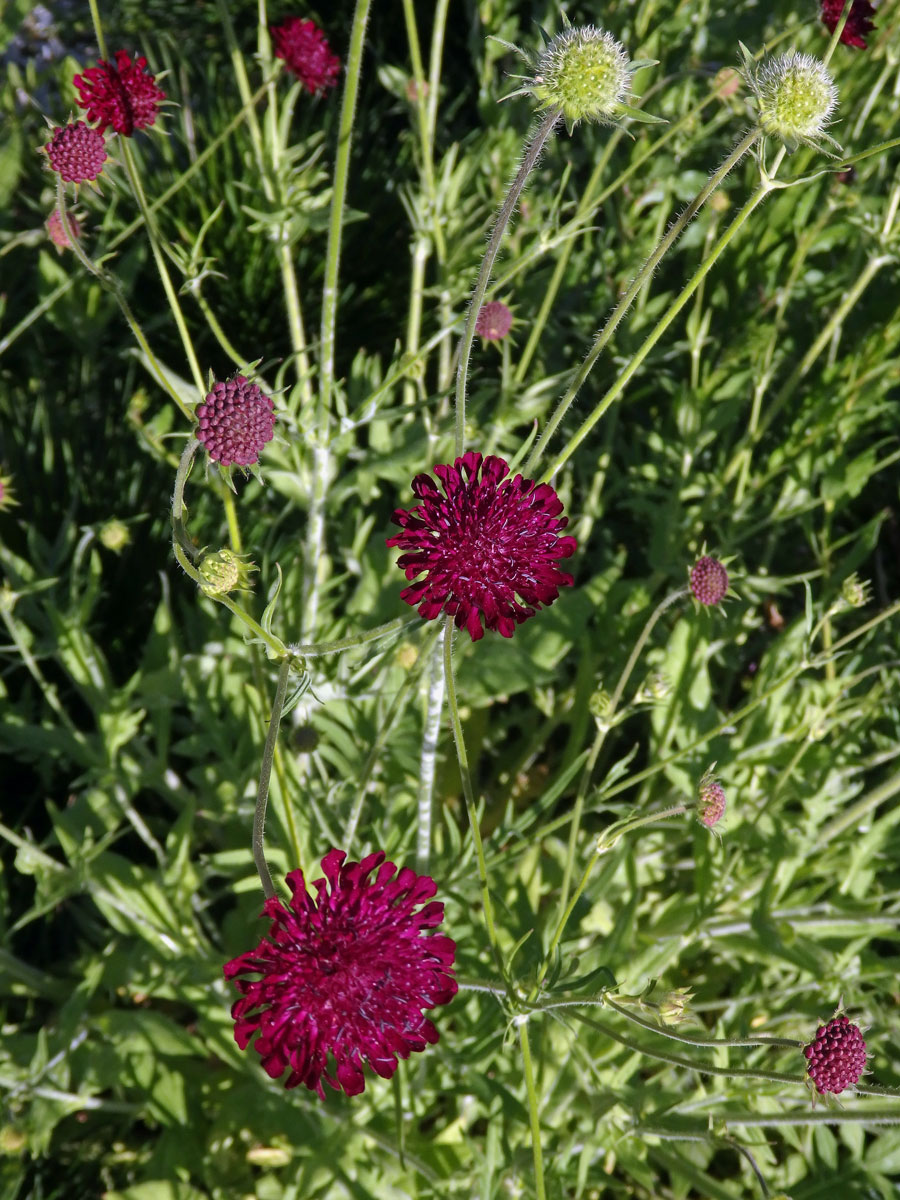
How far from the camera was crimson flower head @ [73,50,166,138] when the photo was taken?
1113mm

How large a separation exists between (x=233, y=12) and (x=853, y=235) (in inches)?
70.3

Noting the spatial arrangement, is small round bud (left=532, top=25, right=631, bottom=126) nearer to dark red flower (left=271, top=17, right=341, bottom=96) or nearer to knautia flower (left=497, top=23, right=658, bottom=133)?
knautia flower (left=497, top=23, right=658, bottom=133)

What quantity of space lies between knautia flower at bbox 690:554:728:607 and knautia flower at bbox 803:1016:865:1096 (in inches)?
19.0

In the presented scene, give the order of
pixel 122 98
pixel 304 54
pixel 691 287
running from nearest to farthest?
pixel 691 287, pixel 122 98, pixel 304 54

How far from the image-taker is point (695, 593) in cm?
116

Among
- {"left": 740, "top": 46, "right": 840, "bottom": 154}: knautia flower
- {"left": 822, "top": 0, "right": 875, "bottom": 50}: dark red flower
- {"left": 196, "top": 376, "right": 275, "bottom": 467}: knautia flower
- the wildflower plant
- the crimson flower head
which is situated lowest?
the wildflower plant

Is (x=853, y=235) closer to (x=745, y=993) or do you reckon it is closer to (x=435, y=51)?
(x=435, y=51)

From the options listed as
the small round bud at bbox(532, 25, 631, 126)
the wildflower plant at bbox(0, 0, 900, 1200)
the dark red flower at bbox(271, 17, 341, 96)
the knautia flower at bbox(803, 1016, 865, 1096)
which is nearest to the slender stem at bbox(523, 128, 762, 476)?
the wildflower plant at bbox(0, 0, 900, 1200)

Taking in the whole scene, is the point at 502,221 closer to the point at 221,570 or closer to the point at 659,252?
the point at 659,252

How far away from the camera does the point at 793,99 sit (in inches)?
32.3

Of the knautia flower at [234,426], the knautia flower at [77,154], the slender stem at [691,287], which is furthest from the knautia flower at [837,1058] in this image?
the knautia flower at [77,154]

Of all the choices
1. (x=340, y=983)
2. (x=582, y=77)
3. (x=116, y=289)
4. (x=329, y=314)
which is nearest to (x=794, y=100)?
(x=582, y=77)

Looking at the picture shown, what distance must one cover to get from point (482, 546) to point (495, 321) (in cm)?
60

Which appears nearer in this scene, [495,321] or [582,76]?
[582,76]
